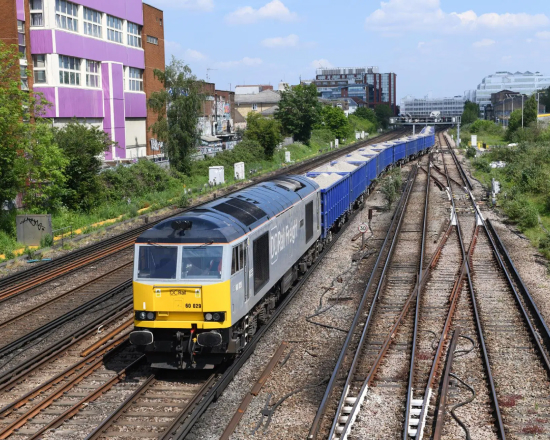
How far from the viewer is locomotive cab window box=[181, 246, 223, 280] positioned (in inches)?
479

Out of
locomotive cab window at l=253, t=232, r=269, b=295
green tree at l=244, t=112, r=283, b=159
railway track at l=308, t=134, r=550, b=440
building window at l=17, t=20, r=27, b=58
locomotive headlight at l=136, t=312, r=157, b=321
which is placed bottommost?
railway track at l=308, t=134, r=550, b=440

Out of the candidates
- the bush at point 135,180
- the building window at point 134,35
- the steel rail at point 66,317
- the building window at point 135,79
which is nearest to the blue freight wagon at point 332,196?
the steel rail at point 66,317

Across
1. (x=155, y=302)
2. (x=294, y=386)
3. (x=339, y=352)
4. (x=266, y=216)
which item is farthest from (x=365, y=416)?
(x=266, y=216)

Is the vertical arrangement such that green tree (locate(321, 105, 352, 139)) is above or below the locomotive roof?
above

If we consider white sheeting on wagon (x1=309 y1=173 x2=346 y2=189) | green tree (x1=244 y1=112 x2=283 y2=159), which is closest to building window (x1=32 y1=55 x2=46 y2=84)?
white sheeting on wagon (x1=309 y1=173 x2=346 y2=189)

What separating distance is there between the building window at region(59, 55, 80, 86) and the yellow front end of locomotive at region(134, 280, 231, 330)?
34.2m

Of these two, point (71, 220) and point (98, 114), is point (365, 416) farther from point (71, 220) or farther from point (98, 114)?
point (98, 114)

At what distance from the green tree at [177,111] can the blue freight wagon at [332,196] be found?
66.1 ft

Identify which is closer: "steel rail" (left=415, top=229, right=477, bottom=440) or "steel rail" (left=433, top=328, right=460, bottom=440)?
"steel rail" (left=433, top=328, right=460, bottom=440)

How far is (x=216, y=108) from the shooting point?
297 ft

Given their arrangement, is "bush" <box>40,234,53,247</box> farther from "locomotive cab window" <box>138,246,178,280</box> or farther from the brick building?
"locomotive cab window" <box>138,246,178,280</box>

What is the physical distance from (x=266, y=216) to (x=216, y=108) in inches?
3031

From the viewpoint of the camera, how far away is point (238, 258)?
1278cm

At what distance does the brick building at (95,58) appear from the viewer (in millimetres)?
41938
